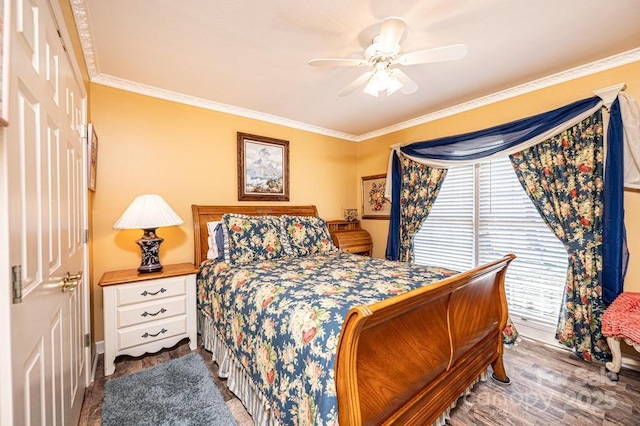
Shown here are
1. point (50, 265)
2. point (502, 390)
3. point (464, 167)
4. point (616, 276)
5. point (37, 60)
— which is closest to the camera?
point (37, 60)

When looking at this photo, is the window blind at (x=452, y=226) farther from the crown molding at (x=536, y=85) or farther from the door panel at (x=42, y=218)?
the door panel at (x=42, y=218)

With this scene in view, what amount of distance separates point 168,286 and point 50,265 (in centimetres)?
138

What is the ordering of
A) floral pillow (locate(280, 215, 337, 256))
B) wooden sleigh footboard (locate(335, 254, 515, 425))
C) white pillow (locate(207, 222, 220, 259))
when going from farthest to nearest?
floral pillow (locate(280, 215, 337, 256)), white pillow (locate(207, 222, 220, 259)), wooden sleigh footboard (locate(335, 254, 515, 425))

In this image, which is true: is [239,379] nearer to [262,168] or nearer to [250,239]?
[250,239]

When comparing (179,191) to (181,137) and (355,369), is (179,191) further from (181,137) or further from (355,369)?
(355,369)

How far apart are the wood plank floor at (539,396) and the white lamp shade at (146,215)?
1134 millimetres

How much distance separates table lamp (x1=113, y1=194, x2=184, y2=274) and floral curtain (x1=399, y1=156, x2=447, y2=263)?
9.16ft

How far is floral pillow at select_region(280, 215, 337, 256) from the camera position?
3.01 metres

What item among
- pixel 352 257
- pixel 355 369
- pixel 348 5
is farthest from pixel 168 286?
pixel 348 5

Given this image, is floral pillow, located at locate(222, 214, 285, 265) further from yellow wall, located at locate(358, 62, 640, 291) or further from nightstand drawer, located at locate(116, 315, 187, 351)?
yellow wall, located at locate(358, 62, 640, 291)

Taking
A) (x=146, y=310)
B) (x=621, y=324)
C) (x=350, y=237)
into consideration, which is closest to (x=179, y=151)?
(x=146, y=310)

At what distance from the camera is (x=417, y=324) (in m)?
1.37

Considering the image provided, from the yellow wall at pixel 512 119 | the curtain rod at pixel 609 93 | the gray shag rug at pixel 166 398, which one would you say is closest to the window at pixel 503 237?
the yellow wall at pixel 512 119

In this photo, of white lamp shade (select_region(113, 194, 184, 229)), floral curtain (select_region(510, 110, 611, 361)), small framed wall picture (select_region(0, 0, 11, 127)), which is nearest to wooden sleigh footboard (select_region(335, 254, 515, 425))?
floral curtain (select_region(510, 110, 611, 361))
